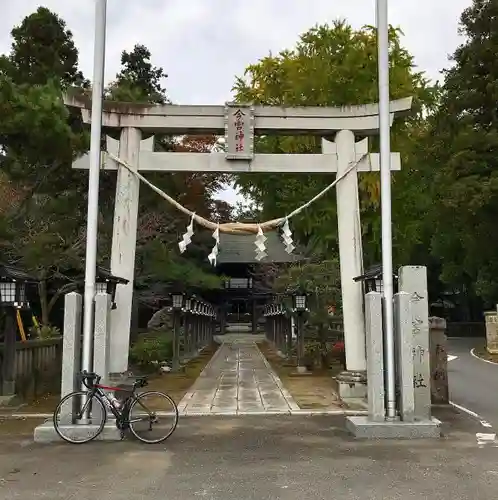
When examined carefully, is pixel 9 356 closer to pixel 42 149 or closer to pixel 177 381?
pixel 42 149

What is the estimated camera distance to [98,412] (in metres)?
8.35

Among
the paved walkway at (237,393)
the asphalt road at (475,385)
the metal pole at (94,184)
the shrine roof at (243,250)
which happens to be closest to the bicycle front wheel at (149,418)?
the metal pole at (94,184)

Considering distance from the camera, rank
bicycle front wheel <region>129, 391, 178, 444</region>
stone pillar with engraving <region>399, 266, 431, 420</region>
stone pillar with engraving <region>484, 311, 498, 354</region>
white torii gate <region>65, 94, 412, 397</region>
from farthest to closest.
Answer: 1. stone pillar with engraving <region>484, 311, 498, 354</region>
2. white torii gate <region>65, 94, 412, 397</region>
3. stone pillar with engraving <region>399, 266, 431, 420</region>
4. bicycle front wheel <region>129, 391, 178, 444</region>

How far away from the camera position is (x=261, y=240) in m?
9.84

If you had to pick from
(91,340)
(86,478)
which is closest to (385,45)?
(91,340)

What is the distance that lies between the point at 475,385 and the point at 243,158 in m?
9.20

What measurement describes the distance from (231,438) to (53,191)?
9691 millimetres

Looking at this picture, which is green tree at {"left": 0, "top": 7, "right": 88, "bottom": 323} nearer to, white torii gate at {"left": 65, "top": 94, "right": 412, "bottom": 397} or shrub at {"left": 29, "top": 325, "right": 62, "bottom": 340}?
white torii gate at {"left": 65, "top": 94, "right": 412, "bottom": 397}

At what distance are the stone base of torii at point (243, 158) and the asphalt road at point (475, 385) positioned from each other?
7.74ft

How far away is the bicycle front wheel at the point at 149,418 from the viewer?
8.13 meters

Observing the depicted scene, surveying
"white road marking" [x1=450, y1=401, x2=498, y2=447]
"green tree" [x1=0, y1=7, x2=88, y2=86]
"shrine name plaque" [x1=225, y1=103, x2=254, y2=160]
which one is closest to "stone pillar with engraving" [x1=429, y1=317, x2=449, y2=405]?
"white road marking" [x1=450, y1=401, x2=498, y2=447]

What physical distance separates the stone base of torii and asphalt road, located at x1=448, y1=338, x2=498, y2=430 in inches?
92.8

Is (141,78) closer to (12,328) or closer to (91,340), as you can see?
(12,328)

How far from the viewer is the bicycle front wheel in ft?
26.7
